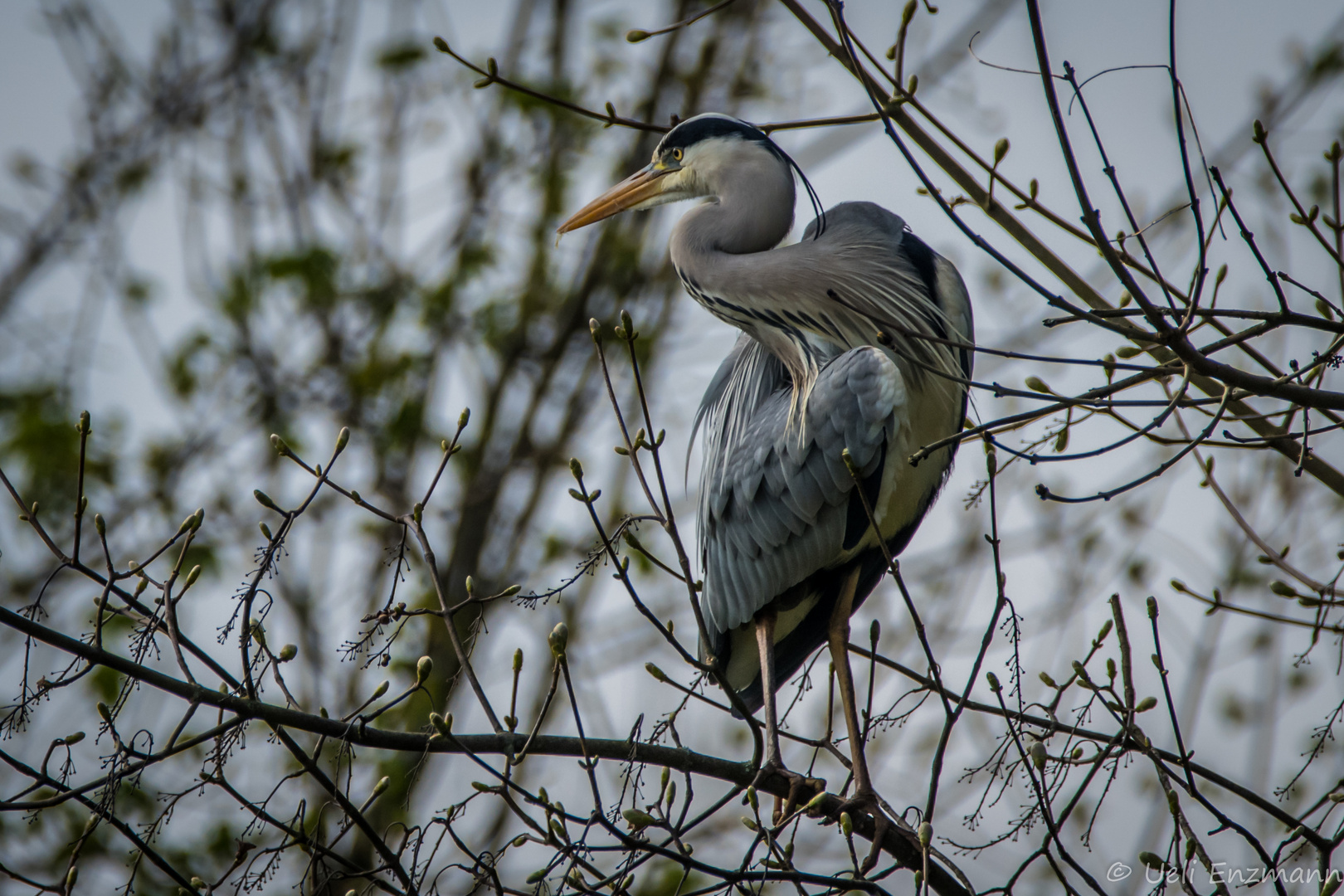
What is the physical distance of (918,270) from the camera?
379cm

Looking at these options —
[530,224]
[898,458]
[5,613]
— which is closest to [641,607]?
[5,613]

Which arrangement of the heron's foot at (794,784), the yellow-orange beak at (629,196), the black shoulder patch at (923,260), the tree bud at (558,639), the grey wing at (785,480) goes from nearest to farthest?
the tree bud at (558,639), the heron's foot at (794,784), the grey wing at (785,480), the black shoulder patch at (923,260), the yellow-orange beak at (629,196)

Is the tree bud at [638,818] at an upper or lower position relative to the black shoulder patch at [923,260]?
lower

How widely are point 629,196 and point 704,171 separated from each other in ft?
1.07

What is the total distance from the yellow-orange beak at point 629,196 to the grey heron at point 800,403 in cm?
5

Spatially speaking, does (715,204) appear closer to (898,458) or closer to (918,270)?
(918,270)

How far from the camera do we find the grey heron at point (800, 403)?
3.42m

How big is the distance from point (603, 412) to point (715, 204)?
181 inches

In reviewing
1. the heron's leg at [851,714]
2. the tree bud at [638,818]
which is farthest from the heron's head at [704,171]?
the tree bud at [638,818]

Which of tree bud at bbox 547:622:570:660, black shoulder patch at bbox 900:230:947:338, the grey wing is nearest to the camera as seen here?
tree bud at bbox 547:622:570:660

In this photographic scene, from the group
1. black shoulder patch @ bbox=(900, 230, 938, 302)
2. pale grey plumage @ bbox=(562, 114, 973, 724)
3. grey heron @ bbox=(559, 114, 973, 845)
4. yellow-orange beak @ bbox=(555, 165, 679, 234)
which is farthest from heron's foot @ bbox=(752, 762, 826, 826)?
yellow-orange beak @ bbox=(555, 165, 679, 234)

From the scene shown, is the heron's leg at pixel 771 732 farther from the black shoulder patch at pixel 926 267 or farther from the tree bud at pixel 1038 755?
the black shoulder patch at pixel 926 267

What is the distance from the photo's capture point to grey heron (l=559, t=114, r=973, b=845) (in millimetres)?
3416

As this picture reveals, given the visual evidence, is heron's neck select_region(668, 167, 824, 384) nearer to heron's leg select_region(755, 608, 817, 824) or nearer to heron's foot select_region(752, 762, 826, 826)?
heron's leg select_region(755, 608, 817, 824)
